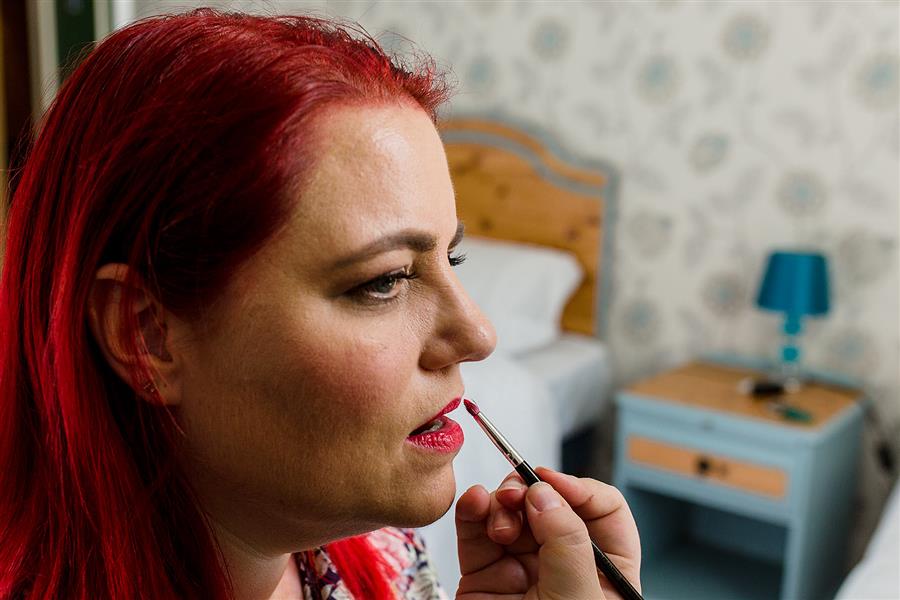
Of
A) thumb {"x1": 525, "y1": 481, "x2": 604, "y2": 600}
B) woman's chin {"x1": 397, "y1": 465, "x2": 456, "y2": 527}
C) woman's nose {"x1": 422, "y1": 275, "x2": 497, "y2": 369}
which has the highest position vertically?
woman's nose {"x1": 422, "y1": 275, "x2": 497, "y2": 369}

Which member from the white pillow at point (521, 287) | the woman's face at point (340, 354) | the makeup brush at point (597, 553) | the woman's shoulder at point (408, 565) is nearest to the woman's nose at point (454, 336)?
the woman's face at point (340, 354)

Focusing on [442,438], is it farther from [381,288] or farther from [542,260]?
[542,260]

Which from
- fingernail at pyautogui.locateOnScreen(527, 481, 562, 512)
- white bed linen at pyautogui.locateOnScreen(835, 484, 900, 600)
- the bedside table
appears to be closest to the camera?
fingernail at pyautogui.locateOnScreen(527, 481, 562, 512)

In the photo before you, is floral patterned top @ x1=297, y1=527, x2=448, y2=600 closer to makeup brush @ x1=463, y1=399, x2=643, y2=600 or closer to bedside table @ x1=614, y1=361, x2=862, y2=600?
makeup brush @ x1=463, y1=399, x2=643, y2=600

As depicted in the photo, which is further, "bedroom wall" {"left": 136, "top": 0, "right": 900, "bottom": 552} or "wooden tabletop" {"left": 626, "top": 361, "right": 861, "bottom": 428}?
"bedroom wall" {"left": 136, "top": 0, "right": 900, "bottom": 552}

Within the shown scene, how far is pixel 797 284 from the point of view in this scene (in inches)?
88.7

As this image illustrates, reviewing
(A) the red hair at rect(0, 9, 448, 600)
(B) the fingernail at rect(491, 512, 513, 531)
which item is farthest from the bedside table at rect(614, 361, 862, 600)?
(A) the red hair at rect(0, 9, 448, 600)

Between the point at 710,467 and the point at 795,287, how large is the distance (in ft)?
1.65

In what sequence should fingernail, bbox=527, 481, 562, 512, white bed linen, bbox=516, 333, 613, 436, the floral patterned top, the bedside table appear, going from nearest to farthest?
fingernail, bbox=527, 481, 562, 512
the floral patterned top
the bedside table
white bed linen, bbox=516, 333, 613, 436

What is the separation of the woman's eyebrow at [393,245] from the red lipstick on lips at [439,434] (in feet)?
0.41

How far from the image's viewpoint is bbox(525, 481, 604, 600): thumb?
0.68 meters

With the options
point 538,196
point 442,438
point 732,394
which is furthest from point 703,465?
point 442,438

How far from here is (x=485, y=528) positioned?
0.82 m

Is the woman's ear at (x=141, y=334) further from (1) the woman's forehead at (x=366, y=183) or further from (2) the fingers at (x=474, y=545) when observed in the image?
(2) the fingers at (x=474, y=545)
